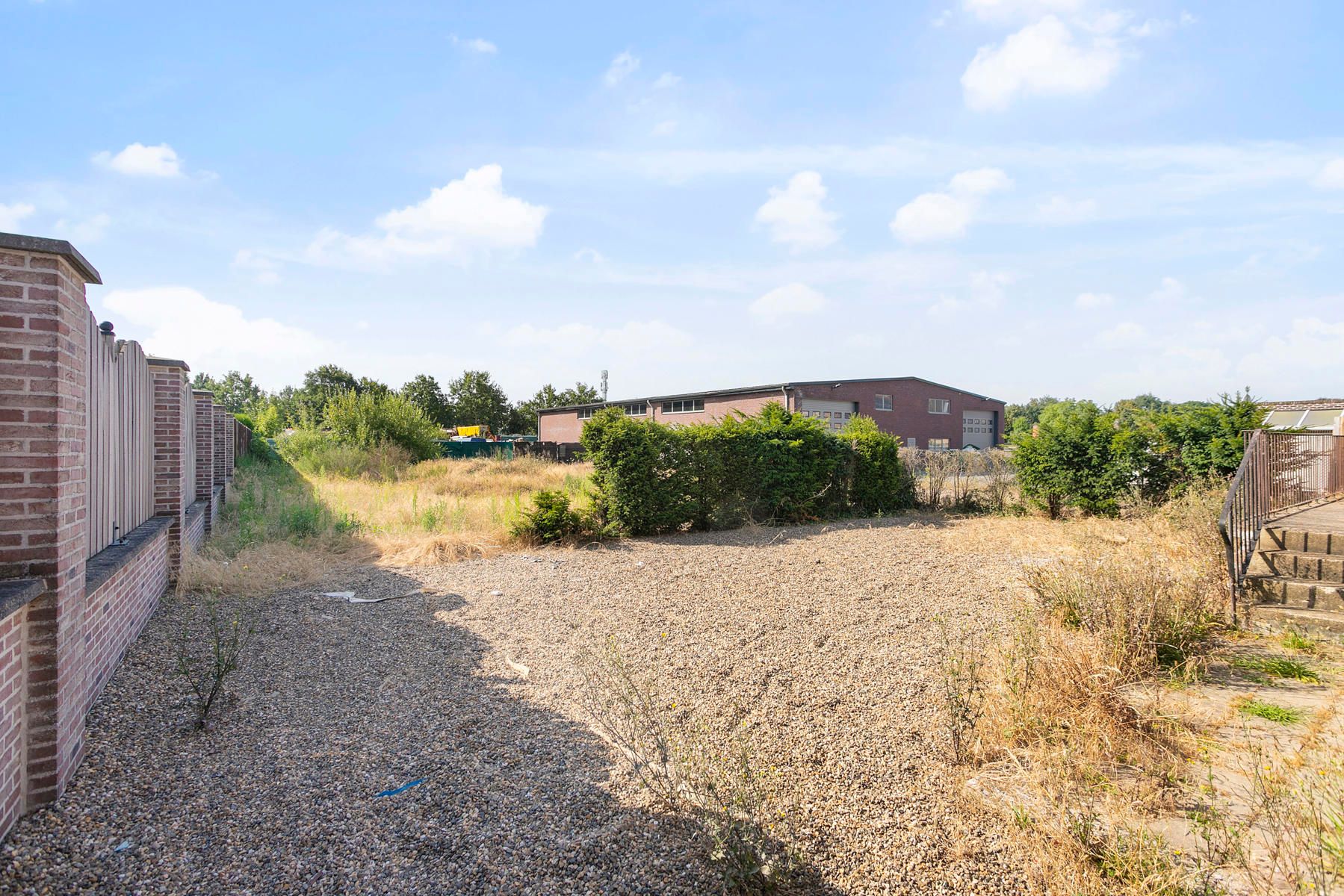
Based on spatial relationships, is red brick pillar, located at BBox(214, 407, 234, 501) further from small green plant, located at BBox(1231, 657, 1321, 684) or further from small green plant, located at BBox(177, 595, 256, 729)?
small green plant, located at BBox(1231, 657, 1321, 684)

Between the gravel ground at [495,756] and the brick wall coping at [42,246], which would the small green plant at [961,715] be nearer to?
the gravel ground at [495,756]

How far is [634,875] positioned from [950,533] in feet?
30.7

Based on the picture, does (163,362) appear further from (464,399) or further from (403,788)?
(464,399)

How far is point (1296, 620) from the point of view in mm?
5812

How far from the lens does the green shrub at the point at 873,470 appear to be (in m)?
13.5

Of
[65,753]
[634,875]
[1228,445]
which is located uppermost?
[1228,445]

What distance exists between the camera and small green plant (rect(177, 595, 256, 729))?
161 inches

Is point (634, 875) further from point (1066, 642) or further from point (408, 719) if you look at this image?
point (1066, 642)

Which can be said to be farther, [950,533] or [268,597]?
[950,533]

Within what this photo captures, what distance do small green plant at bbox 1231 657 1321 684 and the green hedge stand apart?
7514 mm

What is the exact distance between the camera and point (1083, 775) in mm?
3359

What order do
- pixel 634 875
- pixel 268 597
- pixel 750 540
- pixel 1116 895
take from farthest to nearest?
pixel 750 540 < pixel 268 597 < pixel 634 875 < pixel 1116 895

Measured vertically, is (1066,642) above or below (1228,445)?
below

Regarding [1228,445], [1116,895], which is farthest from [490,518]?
[1228,445]
